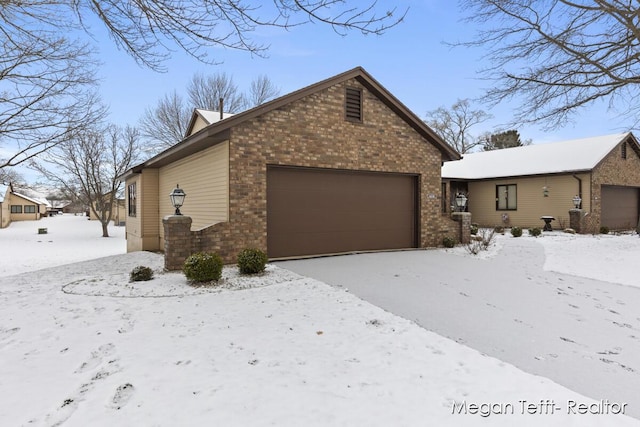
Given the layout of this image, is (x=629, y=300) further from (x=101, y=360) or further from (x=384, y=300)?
(x=101, y=360)

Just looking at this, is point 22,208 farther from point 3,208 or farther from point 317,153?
point 317,153

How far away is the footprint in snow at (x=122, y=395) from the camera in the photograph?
2922 millimetres

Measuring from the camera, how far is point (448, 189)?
2233 cm

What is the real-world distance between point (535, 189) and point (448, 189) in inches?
185

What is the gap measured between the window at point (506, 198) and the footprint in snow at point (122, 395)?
2260cm

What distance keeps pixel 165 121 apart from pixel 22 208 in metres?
36.5

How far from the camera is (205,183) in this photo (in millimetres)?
10477

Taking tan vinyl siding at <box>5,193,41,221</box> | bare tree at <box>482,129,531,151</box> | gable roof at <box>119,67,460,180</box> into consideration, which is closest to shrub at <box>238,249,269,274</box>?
gable roof at <box>119,67,460,180</box>

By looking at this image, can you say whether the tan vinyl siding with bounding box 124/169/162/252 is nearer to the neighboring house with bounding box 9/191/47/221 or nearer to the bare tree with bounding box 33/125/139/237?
the bare tree with bounding box 33/125/139/237

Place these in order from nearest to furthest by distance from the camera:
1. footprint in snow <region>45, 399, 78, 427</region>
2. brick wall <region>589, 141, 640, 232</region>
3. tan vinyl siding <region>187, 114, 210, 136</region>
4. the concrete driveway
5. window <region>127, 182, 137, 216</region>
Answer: footprint in snow <region>45, 399, 78, 427</region>, the concrete driveway, window <region>127, 182, 137, 216</region>, tan vinyl siding <region>187, 114, 210, 136</region>, brick wall <region>589, 141, 640, 232</region>

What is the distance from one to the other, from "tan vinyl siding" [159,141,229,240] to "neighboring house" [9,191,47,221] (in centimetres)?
5242

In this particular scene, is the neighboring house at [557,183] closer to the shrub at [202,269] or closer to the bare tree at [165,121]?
the shrub at [202,269]

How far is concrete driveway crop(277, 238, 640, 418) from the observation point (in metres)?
3.87

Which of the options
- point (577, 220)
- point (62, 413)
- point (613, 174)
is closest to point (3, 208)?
point (62, 413)
